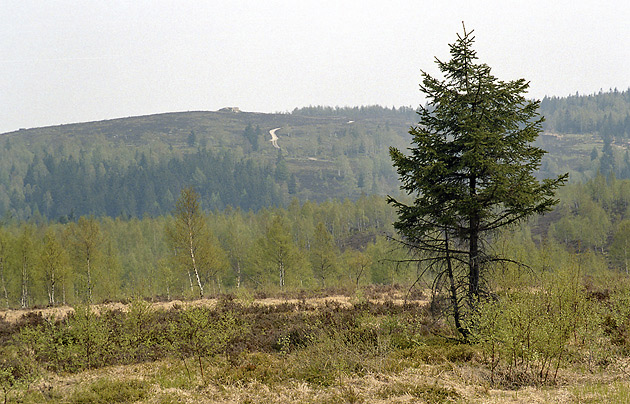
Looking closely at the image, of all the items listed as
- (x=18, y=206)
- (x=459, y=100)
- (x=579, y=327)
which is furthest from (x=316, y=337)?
(x=18, y=206)

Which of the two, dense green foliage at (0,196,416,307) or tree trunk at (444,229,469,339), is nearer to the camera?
tree trunk at (444,229,469,339)

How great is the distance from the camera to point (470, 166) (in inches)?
456

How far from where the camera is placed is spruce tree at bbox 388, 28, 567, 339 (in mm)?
11148

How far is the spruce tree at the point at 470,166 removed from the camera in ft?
36.6

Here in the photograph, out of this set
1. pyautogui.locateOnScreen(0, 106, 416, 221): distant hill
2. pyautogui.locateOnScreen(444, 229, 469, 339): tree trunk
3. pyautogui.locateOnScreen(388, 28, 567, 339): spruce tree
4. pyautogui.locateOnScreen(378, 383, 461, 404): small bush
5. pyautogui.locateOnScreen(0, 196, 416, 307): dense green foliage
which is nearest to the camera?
pyautogui.locateOnScreen(378, 383, 461, 404): small bush

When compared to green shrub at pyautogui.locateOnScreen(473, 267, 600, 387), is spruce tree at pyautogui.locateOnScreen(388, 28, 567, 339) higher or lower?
higher

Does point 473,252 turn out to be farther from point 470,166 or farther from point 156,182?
point 156,182

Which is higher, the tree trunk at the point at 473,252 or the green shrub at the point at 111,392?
the tree trunk at the point at 473,252

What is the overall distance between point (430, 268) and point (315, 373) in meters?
4.97

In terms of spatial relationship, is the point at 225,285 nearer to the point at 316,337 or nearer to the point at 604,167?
the point at 316,337

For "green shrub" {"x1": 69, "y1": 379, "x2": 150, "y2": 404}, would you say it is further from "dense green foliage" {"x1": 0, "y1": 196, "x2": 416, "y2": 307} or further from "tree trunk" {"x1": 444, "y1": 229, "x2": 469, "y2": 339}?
"dense green foliage" {"x1": 0, "y1": 196, "x2": 416, "y2": 307}

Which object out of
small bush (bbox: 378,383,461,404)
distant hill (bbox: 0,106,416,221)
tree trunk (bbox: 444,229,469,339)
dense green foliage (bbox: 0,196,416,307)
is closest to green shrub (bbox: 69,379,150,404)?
small bush (bbox: 378,383,461,404)

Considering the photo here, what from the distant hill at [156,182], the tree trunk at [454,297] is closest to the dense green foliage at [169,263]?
the tree trunk at [454,297]

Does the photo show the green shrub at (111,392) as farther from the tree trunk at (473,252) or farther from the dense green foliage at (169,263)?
the dense green foliage at (169,263)
